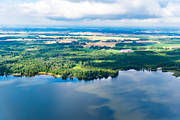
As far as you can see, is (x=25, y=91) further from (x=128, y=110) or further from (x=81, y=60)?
(x=81, y=60)

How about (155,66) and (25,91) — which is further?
(155,66)

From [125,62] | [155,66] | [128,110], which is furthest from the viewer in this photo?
[125,62]

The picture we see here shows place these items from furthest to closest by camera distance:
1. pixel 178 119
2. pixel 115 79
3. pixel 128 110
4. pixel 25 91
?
pixel 115 79 < pixel 25 91 < pixel 128 110 < pixel 178 119

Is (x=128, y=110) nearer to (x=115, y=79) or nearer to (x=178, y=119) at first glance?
(x=178, y=119)

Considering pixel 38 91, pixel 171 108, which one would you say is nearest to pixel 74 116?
pixel 38 91

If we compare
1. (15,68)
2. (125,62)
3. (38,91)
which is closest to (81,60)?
(125,62)

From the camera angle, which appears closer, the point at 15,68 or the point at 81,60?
the point at 15,68
